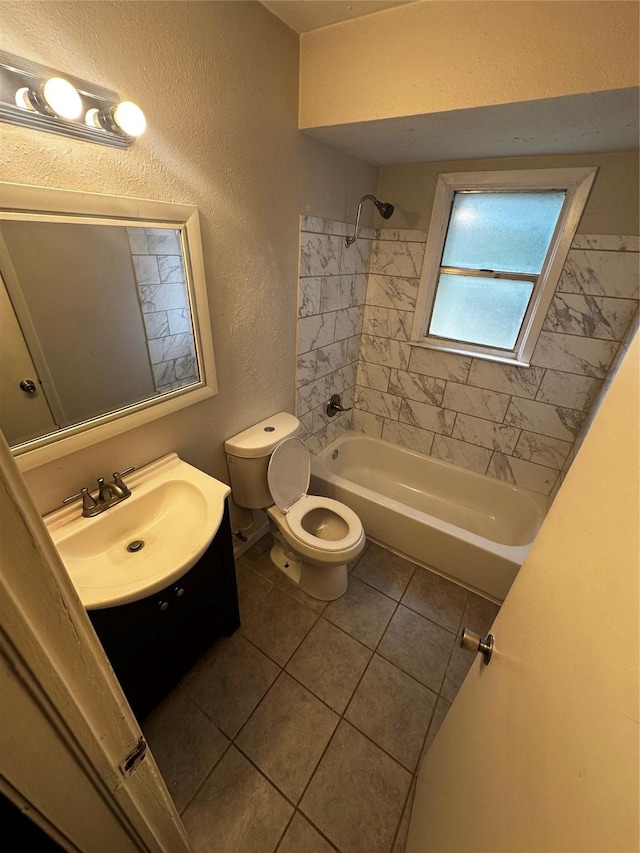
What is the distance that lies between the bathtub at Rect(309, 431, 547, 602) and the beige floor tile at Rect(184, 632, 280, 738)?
0.96 meters

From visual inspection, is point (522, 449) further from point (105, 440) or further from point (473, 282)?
point (105, 440)

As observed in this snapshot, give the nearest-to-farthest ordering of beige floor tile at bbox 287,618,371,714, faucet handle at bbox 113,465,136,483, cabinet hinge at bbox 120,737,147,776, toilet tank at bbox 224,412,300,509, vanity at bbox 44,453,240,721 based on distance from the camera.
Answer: cabinet hinge at bbox 120,737,147,776 < vanity at bbox 44,453,240,721 < faucet handle at bbox 113,465,136,483 < beige floor tile at bbox 287,618,371,714 < toilet tank at bbox 224,412,300,509

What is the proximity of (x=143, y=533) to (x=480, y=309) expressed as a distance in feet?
7.21

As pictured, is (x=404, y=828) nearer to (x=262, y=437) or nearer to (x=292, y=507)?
(x=292, y=507)

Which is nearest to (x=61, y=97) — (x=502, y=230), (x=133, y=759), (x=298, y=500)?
(x=133, y=759)

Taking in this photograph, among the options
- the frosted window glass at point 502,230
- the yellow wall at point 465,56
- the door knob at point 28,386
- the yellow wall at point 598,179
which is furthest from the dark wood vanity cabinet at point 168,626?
the yellow wall at point 598,179

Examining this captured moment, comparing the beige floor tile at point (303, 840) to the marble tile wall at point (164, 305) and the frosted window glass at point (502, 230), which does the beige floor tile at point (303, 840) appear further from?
the frosted window glass at point (502, 230)

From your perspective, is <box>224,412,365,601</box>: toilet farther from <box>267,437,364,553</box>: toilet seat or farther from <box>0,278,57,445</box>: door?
<box>0,278,57,445</box>: door

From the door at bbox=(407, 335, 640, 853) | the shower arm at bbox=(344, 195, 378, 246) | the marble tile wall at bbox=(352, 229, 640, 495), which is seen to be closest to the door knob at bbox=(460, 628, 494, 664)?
the door at bbox=(407, 335, 640, 853)

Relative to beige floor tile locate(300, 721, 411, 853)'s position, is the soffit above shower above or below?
above

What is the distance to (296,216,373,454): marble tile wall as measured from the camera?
182 cm

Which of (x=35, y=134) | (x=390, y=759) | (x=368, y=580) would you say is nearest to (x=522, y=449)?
(x=368, y=580)

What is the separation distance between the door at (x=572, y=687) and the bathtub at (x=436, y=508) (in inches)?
48.0

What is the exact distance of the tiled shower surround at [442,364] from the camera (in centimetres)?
174
